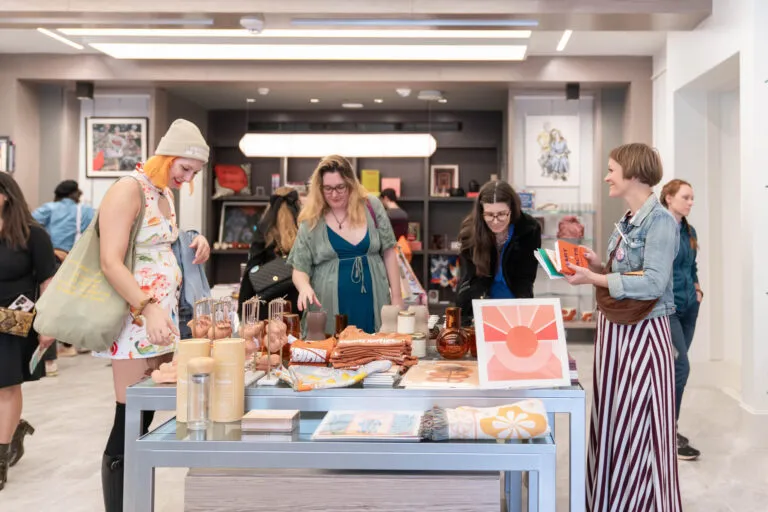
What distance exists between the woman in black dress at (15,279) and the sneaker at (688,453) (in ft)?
10.6

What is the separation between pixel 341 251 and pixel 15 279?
150 cm

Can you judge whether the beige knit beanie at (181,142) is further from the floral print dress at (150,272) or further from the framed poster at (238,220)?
the framed poster at (238,220)

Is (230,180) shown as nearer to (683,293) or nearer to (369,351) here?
(683,293)

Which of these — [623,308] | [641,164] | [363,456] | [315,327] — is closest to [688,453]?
[623,308]

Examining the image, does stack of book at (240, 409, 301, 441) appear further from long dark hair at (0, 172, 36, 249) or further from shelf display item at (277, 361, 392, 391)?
long dark hair at (0, 172, 36, 249)

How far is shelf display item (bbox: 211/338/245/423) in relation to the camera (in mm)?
1805

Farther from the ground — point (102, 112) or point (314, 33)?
point (314, 33)

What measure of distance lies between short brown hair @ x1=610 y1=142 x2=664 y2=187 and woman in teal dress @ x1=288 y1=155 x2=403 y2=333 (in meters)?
1.22

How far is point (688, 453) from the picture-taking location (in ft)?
13.1

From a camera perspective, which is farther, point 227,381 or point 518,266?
point 518,266

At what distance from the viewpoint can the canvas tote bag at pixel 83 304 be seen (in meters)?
2.21

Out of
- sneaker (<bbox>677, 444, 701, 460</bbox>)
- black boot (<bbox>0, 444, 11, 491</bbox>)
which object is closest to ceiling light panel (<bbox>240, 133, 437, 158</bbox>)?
sneaker (<bbox>677, 444, 701, 460</bbox>)

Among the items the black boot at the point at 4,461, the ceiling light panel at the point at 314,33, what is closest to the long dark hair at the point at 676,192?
the ceiling light panel at the point at 314,33

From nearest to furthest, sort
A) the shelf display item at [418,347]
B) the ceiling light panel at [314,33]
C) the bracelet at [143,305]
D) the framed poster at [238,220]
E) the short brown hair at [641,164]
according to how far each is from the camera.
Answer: the bracelet at [143,305], the shelf display item at [418,347], the short brown hair at [641,164], the ceiling light panel at [314,33], the framed poster at [238,220]
